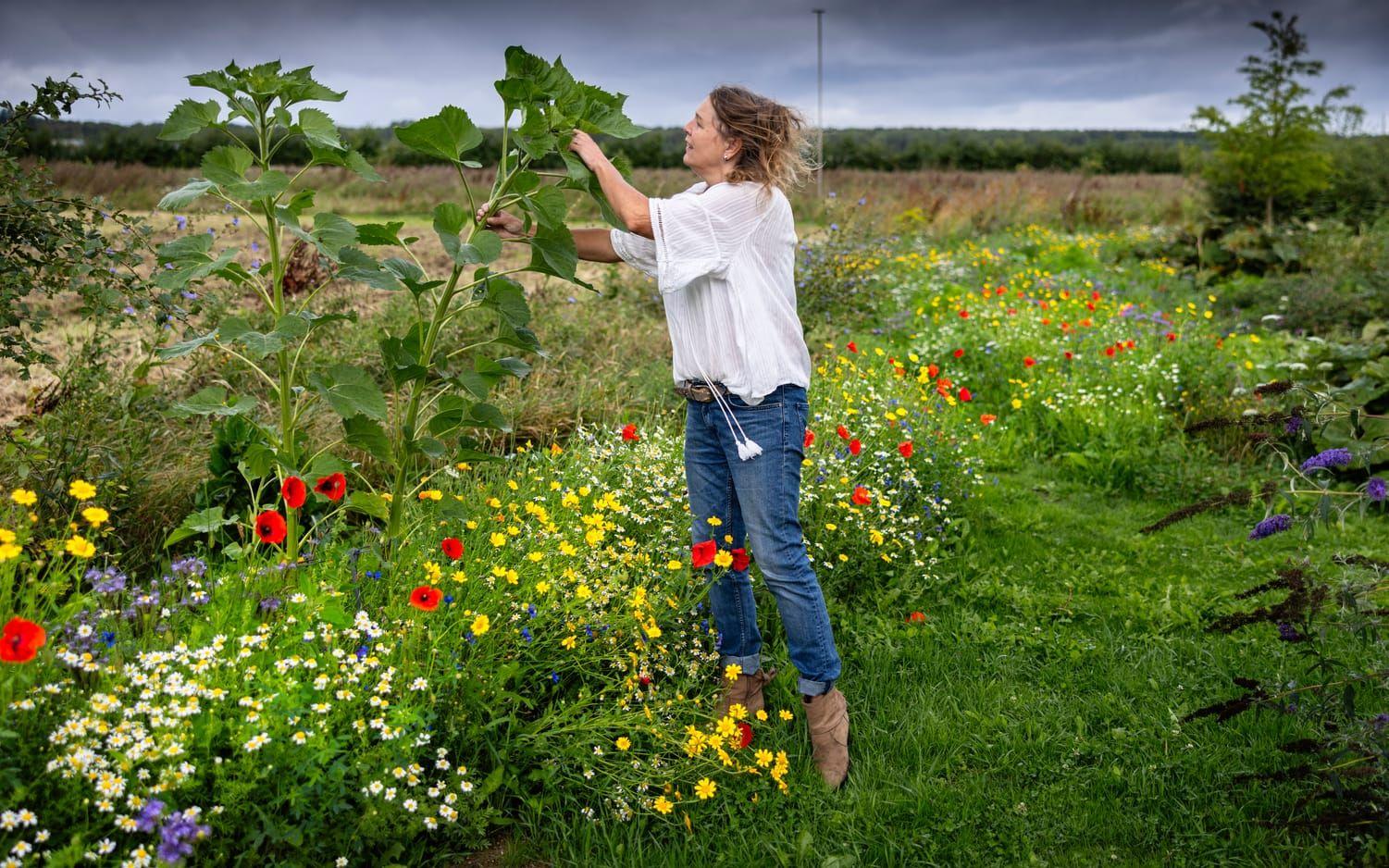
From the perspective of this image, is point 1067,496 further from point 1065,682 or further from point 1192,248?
point 1192,248

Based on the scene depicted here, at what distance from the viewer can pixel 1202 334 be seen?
7.20 meters

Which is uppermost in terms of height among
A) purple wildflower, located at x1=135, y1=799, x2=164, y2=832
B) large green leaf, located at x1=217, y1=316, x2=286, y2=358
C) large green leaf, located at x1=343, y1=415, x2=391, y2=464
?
large green leaf, located at x1=217, y1=316, x2=286, y2=358

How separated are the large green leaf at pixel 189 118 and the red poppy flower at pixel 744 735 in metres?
2.11

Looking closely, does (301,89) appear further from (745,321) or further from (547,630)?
(547,630)

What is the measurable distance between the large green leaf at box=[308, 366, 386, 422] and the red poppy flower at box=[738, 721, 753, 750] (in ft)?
4.24

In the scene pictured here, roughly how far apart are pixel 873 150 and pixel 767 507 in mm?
24655

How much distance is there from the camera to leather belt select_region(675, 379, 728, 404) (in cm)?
266

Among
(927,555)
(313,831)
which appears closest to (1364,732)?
(927,555)

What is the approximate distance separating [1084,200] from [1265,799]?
609 inches

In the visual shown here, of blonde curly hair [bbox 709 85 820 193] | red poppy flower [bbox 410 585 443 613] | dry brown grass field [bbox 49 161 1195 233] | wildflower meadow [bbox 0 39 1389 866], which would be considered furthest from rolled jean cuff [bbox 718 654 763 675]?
dry brown grass field [bbox 49 161 1195 233]

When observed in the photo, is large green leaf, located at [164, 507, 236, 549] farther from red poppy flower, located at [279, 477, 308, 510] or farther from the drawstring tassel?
A: the drawstring tassel

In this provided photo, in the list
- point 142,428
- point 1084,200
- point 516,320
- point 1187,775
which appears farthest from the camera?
point 1084,200

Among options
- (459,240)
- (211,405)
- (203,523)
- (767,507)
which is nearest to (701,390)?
(767,507)

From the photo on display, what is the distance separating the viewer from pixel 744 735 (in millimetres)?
2791
